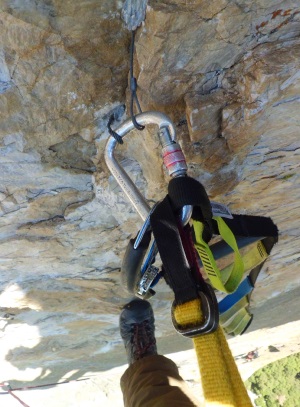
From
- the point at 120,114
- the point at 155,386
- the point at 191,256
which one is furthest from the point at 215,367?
the point at 120,114

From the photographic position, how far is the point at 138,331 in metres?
2.07

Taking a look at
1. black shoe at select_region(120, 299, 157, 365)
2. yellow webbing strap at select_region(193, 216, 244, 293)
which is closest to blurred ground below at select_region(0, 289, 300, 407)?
black shoe at select_region(120, 299, 157, 365)

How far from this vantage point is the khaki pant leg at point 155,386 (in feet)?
4.47

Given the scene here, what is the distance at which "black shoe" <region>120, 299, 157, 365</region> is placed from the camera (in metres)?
2.02

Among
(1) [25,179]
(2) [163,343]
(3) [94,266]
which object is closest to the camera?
(1) [25,179]

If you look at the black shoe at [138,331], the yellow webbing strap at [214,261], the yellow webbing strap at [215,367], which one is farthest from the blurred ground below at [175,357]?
the yellow webbing strap at [215,367]

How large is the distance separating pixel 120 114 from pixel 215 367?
3.05ft

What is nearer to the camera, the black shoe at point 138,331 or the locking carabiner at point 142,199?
the locking carabiner at point 142,199

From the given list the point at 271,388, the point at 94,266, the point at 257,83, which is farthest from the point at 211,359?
the point at 271,388

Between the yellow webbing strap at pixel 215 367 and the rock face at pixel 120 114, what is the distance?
2.07ft

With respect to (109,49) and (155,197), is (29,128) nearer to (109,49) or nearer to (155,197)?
(109,49)

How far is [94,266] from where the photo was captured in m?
2.27

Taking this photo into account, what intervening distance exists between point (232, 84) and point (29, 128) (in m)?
0.72

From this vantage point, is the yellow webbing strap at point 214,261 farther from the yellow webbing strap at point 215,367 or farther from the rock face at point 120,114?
the rock face at point 120,114
